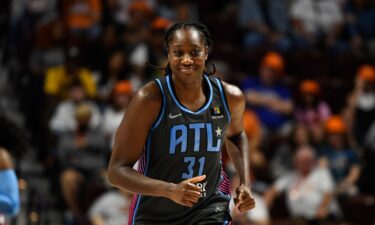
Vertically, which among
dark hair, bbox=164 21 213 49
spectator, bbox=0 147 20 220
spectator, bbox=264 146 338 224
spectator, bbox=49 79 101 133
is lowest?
spectator, bbox=264 146 338 224

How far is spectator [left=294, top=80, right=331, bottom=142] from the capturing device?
1007 cm

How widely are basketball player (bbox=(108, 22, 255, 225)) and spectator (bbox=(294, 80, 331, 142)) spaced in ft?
19.7

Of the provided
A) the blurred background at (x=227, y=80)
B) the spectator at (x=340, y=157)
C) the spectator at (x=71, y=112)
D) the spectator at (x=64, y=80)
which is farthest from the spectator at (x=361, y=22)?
the spectator at (x=71, y=112)

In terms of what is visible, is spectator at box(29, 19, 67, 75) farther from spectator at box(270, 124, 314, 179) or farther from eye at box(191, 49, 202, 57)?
eye at box(191, 49, 202, 57)

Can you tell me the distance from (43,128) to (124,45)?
188 cm

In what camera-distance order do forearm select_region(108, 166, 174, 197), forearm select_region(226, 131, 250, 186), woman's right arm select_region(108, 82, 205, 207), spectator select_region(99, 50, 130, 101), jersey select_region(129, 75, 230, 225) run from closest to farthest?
forearm select_region(108, 166, 174, 197) → woman's right arm select_region(108, 82, 205, 207) → jersey select_region(129, 75, 230, 225) → forearm select_region(226, 131, 250, 186) → spectator select_region(99, 50, 130, 101)

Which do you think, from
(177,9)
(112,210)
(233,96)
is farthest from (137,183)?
(177,9)

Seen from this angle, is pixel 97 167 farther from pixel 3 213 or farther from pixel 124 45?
pixel 3 213

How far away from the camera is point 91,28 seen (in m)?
10.8

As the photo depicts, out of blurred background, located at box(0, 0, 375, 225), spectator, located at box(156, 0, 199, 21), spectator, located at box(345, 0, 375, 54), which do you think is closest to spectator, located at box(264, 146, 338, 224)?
blurred background, located at box(0, 0, 375, 225)

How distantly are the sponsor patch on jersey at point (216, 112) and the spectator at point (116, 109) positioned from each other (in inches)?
199

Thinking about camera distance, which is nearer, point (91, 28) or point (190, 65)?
point (190, 65)

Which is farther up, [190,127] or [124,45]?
[190,127]

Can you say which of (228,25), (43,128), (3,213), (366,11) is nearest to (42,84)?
(43,128)
